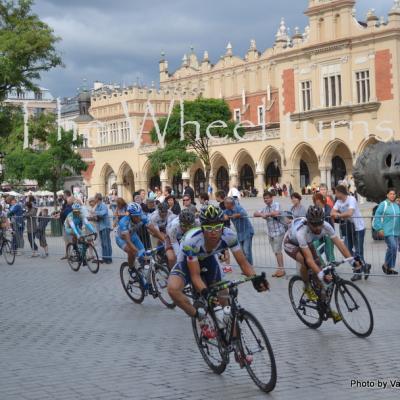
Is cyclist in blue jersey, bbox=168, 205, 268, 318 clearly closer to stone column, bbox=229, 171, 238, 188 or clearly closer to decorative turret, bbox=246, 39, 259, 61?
stone column, bbox=229, 171, 238, 188

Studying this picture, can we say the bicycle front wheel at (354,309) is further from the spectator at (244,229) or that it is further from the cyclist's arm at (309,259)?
the spectator at (244,229)

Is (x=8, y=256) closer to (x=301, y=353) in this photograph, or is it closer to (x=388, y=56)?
(x=301, y=353)

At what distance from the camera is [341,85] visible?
188 ft

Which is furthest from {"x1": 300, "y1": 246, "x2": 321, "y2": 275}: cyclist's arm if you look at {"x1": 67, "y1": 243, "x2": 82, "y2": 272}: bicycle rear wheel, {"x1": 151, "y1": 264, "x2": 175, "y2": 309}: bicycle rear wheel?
{"x1": 67, "y1": 243, "x2": 82, "y2": 272}: bicycle rear wheel

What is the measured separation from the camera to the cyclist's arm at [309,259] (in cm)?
866

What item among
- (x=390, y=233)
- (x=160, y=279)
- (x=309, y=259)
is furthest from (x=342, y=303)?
(x=390, y=233)

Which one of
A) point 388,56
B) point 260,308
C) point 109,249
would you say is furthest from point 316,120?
point 260,308

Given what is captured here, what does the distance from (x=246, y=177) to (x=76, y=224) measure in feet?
163

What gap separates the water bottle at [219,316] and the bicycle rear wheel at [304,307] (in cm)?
230

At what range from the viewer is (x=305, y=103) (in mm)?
59750

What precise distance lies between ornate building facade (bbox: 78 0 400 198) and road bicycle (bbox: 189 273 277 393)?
1758 inches

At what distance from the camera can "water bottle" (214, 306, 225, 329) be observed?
22.7 ft

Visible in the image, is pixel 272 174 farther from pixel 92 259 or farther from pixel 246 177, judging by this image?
pixel 92 259

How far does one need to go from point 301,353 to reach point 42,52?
2321 centimetres
